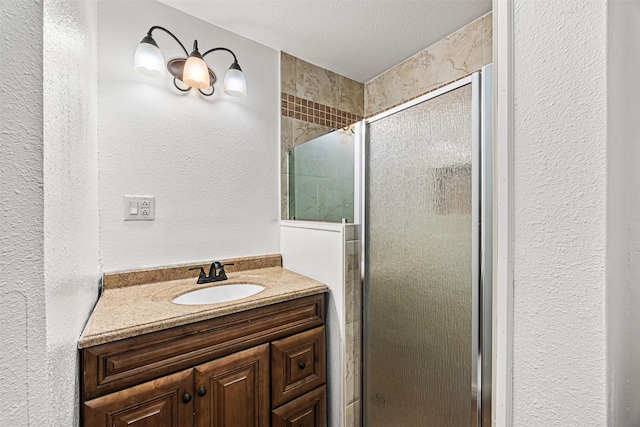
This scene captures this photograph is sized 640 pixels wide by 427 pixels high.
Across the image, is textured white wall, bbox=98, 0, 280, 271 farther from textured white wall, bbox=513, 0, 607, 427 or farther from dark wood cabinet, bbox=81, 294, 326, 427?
textured white wall, bbox=513, 0, 607, 427

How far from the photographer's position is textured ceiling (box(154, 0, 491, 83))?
1416 mm

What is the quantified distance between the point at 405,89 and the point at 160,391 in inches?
82.8

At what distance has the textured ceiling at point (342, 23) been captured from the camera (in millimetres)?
1416

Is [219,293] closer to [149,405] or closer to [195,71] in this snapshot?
[149,405]

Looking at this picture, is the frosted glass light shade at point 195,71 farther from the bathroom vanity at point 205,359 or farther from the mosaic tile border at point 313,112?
the bathroom vanity at point 205,359

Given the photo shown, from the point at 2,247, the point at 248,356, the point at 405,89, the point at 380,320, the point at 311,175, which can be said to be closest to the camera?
the point at 2,247

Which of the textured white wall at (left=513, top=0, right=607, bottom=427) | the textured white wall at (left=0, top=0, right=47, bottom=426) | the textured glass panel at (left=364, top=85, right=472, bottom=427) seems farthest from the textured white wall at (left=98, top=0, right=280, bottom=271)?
the textured white wall at (left=513, top=0, right=607, bottom=427)

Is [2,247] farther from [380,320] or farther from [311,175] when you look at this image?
[311,175]

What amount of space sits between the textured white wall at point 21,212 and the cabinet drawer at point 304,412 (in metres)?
1.01

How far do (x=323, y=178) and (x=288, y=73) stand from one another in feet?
2.65

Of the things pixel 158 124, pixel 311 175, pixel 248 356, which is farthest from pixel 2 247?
pixel 311 175

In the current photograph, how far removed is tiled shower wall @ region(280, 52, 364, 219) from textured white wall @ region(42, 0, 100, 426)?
103 cm

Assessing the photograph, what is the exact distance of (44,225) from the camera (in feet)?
1.29

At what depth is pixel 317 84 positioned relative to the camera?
1979 mm
